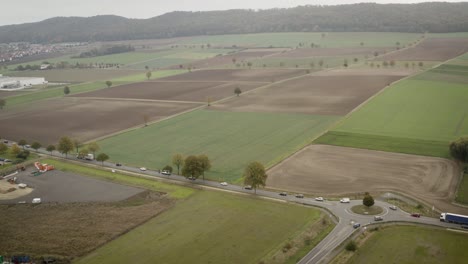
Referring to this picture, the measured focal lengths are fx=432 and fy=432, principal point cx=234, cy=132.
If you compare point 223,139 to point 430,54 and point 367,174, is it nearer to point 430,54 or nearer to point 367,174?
point 367,174

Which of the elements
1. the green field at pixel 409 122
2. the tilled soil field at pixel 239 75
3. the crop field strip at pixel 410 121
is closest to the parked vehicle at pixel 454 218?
the crop field strip at pixel 410 121

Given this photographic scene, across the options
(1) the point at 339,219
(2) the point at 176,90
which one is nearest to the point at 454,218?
(1) the point at 339,219

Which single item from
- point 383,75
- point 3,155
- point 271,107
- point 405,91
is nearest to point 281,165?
point 271,107

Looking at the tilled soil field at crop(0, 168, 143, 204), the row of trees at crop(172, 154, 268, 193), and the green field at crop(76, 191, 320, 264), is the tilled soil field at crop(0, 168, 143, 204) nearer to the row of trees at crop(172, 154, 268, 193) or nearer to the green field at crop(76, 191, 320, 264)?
the row of trees at crop(172, 154, 268, 193)

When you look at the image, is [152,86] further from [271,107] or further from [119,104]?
[271,107]

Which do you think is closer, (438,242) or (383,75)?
(438,242)

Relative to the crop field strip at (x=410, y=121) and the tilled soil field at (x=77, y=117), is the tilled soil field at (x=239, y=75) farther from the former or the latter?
the crop field strip at (x=410, y=121)
